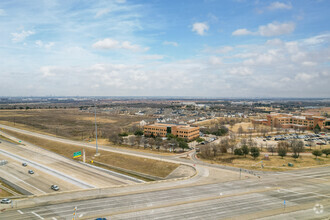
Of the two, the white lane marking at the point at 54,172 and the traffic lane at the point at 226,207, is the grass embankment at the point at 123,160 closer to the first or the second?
the white lane marking at the point at 54,172

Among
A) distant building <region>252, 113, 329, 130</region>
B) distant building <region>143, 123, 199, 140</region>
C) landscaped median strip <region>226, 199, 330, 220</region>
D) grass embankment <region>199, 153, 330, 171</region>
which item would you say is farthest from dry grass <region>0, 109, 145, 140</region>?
distant building <region>252, 113, 329, 130</region>

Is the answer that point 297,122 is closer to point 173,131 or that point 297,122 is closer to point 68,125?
point 173,131

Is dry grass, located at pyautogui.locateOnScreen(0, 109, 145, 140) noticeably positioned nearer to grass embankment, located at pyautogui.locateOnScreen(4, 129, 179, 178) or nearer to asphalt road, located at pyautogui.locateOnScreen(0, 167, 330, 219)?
grass embankment, located at pyautogui.locateOnScreen(4, 129, 179, 178)

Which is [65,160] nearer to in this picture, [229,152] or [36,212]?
[36,212]

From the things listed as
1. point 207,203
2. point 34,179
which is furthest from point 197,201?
point 34,179

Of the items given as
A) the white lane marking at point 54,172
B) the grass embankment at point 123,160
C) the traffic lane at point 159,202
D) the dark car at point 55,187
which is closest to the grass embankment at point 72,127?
the grass embankment at point 123,160

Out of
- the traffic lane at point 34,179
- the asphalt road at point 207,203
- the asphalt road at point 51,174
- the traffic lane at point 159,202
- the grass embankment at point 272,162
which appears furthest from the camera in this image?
the grass embankment at point 272,162
